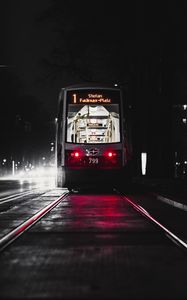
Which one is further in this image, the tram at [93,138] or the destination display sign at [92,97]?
the destination display sign at [92,97]

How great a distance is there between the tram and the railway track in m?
12.7

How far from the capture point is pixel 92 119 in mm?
29594

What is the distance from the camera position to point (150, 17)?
40656 millimetres

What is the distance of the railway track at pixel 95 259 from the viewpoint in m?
7.50

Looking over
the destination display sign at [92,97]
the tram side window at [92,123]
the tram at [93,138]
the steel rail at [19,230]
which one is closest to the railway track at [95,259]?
the steel rail at [19,230]

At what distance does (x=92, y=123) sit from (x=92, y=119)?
17 centimetres

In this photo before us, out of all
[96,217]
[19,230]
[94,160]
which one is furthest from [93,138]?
[19,230]

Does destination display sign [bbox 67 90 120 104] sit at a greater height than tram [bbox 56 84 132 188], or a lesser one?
greater

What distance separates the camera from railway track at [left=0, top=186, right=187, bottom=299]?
7.50 m

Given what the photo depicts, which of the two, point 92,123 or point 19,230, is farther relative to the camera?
point 92,123

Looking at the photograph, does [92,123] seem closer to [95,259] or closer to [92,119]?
[92,119]

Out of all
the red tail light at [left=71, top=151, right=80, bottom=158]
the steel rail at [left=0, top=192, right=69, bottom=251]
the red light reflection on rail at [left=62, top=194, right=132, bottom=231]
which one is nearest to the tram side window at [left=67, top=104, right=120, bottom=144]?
the red tail light at [left=71, top=151, right=80, bottom=158]

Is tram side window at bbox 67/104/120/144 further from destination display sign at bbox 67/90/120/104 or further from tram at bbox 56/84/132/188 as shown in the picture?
destination display sign at bbox 67/90/120/104

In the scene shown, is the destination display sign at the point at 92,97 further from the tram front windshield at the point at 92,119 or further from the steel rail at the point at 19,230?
the steel rail at the point at 19,230
